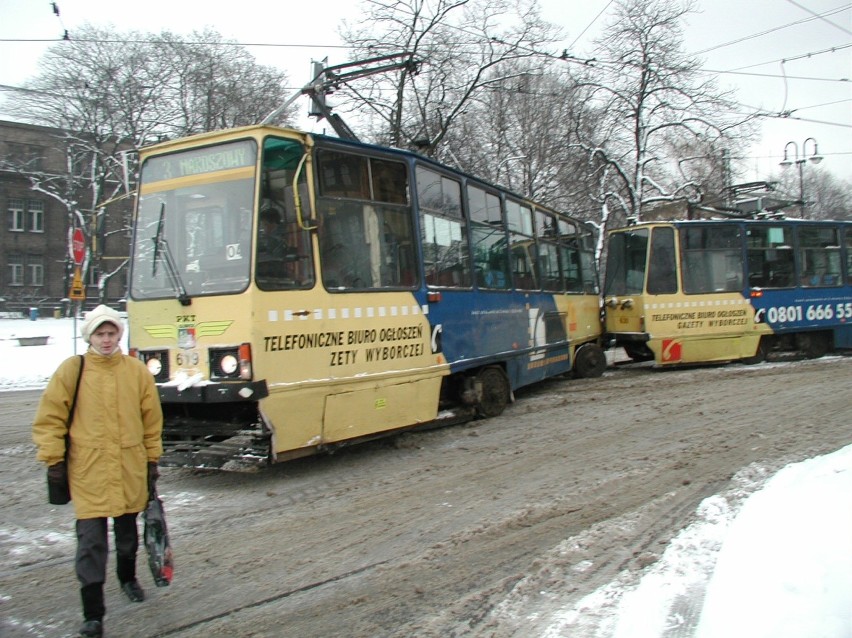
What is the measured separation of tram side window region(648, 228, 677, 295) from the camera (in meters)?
13.9

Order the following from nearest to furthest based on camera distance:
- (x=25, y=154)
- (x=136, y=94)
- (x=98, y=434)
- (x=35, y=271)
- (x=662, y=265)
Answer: (x=98, y=434) < (x=662, y=265) < (x=136, y=94) < (x=25, y=154) < (x=35, y=271)

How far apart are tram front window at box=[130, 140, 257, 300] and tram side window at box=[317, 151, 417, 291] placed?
2.44 feet

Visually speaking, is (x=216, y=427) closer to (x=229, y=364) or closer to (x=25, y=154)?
(x=229, y=364)

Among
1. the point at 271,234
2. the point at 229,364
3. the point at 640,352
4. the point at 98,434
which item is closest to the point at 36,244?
the point at 640,352

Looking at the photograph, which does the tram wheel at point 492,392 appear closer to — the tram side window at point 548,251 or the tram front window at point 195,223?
the tram side window at point 548,251

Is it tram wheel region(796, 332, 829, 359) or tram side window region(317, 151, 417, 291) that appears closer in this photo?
tram side window region(317, 151, 417, 291)

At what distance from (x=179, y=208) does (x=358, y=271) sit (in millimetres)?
1752

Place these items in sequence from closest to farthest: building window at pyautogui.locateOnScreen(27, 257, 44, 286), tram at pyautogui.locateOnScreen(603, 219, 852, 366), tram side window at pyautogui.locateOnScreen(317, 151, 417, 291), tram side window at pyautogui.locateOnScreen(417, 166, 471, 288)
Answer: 1. tram side window at pyautogui.locateOnScreen(317, 151, 417, 291)
2. tram side window at pyautogui.locateOnScreen(417, 166, 471, 288)
3. tram at pyautogui.locateOnScreen(603, 219, 852, 366)
4. building window at pyautogui.locateOnScreen(27, 257, 44, 286)

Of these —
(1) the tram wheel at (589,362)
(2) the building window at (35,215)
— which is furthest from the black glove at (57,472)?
(2) the building window at (35,215)

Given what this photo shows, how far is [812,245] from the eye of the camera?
51.0 ft

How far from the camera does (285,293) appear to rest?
6148mm

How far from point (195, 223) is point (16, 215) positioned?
45.5m

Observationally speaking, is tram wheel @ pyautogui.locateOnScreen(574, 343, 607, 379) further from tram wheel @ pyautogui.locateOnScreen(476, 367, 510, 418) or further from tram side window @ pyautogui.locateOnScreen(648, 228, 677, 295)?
tram wheel @ pyautogui.locateOnScreen(476, 367, 510, 418)

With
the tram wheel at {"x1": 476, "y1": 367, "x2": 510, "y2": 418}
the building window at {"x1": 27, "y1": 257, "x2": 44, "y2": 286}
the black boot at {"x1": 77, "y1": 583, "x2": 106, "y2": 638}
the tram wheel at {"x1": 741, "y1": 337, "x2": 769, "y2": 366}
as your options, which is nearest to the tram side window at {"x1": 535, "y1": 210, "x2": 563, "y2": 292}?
the tram wheel at {"x1": 476, "y1": 367, "x2": 510, "y2": 418}
